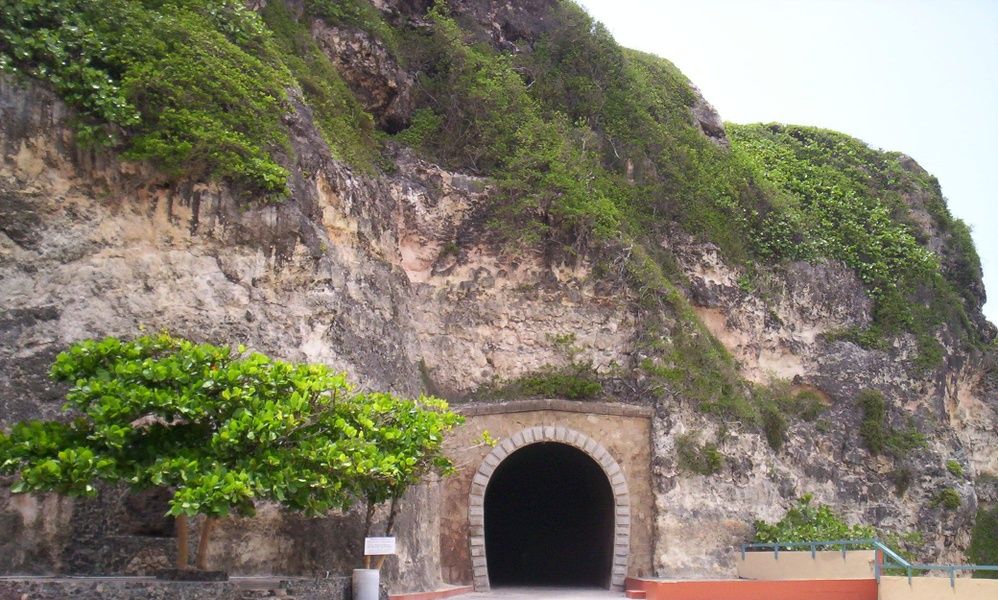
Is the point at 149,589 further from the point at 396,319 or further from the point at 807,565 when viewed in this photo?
the point at 807,565

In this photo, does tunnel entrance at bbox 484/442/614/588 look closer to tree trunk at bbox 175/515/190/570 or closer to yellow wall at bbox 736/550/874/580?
yellow wall at bbox 736/550/874/580

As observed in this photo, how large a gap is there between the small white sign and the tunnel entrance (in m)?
8.48

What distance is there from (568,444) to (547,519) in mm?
7215

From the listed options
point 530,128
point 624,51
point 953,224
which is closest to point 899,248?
point 953,224

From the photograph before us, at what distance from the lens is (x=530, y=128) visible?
21.6m

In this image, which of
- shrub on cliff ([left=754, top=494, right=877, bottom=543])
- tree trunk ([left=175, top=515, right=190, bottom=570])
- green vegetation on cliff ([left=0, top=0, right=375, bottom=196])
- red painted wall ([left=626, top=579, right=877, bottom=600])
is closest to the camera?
tree trunk ([left=175, top=515, right=190, bottom=570])

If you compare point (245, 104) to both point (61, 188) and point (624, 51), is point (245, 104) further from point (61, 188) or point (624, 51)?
point (624, 51)

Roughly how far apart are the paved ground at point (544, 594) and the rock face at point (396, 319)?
98 centimetres

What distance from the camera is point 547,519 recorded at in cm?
2514

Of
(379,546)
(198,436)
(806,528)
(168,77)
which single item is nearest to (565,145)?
(806,528)

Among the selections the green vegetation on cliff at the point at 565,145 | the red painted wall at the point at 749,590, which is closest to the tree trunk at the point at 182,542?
the green vegetation on cliff at the point at 565,145

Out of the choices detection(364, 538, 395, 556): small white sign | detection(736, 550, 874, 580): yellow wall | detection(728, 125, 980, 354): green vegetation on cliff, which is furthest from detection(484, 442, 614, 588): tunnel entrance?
detection(364, 538, 395, 556): small white sign

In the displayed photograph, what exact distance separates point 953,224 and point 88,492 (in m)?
25.8

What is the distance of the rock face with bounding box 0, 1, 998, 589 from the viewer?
40.6 feet
